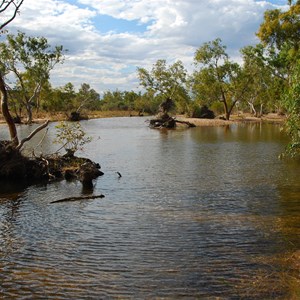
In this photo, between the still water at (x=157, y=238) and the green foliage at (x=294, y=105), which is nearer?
the still water at (x=157, y=238)

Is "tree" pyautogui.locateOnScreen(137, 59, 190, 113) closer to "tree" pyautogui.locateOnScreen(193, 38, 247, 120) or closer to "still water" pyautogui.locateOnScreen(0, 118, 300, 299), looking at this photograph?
"tree" pyautogui.locateOnScreen(193, 38, 247, 120)

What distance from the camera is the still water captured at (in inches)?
378

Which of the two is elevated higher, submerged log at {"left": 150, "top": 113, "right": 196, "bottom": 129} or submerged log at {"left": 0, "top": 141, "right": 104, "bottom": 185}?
submerged log at {"left": 150, "top": 113, "right": 196, "bottom": 129}

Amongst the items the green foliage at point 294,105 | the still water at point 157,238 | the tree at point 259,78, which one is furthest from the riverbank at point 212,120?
the green foliage at point 294,105

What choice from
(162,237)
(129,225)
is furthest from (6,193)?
(162,237)

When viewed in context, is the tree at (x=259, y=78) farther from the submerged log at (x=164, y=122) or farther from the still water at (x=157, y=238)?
the still water at (x=157, y=238)

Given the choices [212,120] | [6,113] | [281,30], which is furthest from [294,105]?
[212,120]

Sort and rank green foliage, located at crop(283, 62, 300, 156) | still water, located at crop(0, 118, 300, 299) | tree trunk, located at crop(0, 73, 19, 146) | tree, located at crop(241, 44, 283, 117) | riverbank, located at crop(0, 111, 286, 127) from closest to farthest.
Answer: still water, located at crop(0, 118, 300, 299)
green foliage, located at crop(283, 62, 300, 156)
tree trunk, located at crop(0, 73, 19, 146)
tree, located at crop(241, 44, 283, 117)
riverbank, located at crop(0, 111, 286, 127)

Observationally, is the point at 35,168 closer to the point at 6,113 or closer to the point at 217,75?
the point at 6,113

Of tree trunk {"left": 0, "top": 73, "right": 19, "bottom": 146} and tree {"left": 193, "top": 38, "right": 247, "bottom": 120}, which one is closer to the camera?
tree trunk {"left": 0, "top": 73, "right": 19, "bottom": 146}

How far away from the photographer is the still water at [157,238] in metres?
9.59

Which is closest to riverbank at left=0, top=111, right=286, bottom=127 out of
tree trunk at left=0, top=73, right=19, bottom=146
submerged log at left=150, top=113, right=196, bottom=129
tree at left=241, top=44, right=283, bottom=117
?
tree at left=241, top=44, right=283, bottom=117

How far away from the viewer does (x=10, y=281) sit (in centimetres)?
1002

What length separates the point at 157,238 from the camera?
1310cm
